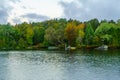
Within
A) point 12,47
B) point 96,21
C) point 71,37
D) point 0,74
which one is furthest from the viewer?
point 96,21

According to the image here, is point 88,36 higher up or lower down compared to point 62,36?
lower down

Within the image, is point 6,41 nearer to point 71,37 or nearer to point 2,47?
point 2,47

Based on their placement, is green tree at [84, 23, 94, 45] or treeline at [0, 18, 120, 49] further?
green tree at [84, 23, 94, 45]

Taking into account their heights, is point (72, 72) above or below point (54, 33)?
below

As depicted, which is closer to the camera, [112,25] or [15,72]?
[15,72]

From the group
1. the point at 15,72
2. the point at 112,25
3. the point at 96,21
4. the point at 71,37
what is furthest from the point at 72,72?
the point at 96,21

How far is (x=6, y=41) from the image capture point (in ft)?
547

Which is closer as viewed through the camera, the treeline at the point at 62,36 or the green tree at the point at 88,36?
the treeline at the point at 62,36

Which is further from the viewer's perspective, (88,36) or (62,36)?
(62,36)

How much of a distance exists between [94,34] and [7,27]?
5016cm

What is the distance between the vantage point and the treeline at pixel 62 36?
150 metres

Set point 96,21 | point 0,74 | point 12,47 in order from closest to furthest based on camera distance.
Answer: point 0,74 < point 12,47 < point 96,21

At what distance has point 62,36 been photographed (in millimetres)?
155375

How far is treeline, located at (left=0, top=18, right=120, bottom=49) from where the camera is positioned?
150 meters
